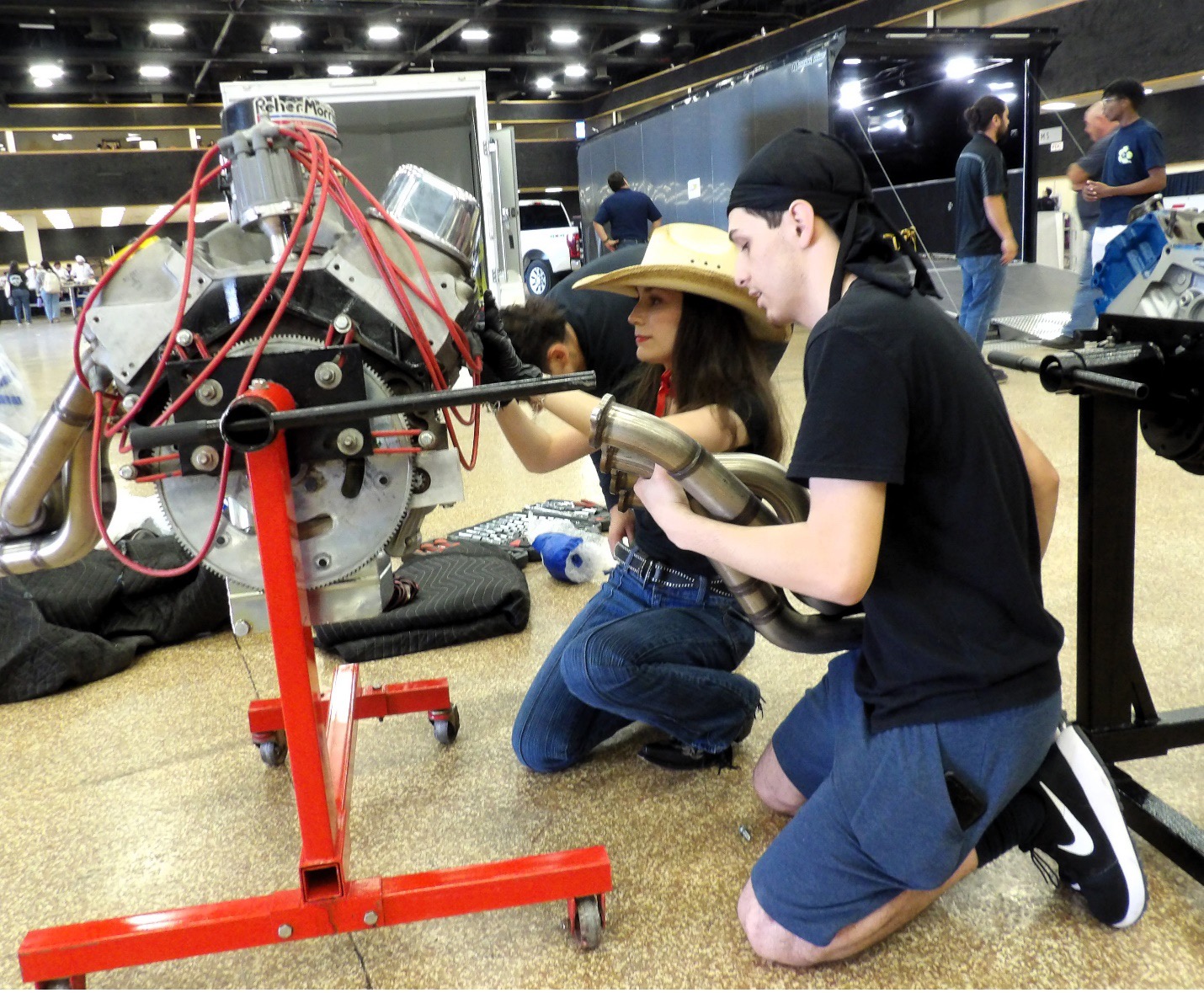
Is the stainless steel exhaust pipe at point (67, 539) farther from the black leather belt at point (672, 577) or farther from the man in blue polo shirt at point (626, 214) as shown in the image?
the man in blue polo shirt at point (626, 214)

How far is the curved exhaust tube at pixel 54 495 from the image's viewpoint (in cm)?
138

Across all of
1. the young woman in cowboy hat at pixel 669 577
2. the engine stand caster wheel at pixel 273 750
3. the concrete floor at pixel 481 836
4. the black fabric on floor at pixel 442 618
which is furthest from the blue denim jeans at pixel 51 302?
the young woman in cowboy hat at pixel 669 577

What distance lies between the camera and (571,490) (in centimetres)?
411

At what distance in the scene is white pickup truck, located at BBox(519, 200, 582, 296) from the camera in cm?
1418

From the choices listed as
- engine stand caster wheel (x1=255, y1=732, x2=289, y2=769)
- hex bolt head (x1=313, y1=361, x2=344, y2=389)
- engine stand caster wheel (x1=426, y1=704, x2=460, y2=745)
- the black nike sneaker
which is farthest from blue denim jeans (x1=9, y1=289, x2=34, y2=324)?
the black nike sneaker

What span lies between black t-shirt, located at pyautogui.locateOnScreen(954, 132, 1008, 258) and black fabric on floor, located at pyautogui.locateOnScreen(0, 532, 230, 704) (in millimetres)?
4588

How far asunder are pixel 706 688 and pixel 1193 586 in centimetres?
165

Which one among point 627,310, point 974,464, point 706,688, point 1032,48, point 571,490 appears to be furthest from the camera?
point 1032,48

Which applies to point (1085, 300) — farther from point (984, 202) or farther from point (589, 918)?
point (589, 918)

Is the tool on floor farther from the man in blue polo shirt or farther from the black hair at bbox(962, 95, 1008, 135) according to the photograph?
the man in blue polo shirt

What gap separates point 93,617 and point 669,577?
1755mm

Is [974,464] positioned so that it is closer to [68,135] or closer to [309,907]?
[309,907]

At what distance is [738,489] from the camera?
1.36 meters

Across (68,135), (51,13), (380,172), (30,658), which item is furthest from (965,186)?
(68,135)
